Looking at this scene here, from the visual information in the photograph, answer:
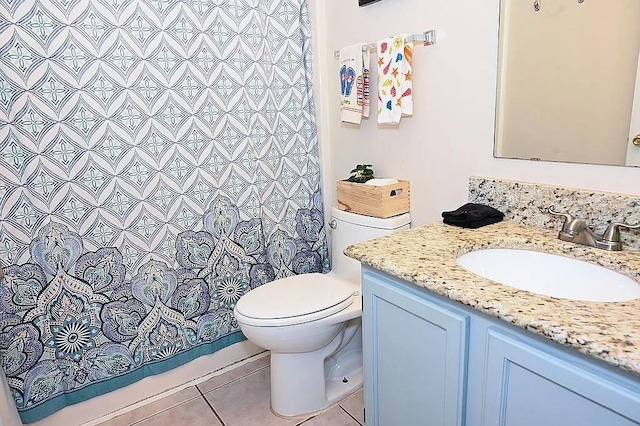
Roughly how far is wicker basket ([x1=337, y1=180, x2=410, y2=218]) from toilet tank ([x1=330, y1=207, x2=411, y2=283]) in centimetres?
2

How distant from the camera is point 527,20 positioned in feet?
4.28

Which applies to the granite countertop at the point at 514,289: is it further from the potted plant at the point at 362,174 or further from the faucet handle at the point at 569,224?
the potted plant at the point at 362,174

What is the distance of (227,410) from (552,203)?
4.87 ft

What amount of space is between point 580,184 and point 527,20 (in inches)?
20.6

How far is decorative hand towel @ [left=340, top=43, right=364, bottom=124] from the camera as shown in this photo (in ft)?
5.85

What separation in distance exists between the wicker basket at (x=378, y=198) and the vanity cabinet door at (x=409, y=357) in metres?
0.51

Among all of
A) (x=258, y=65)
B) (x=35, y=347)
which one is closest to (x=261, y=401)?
(x=35, y=347)

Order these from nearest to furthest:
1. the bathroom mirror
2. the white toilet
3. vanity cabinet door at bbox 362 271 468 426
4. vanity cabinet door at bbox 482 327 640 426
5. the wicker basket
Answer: vanity cabinet door at bbox 482 327 640 426
vanity cabinet door at bbox 362 271 468 426
the bathroom mirror
the white toilet
the wicker basket

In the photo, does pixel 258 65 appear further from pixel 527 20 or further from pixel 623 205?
pixel 623 205

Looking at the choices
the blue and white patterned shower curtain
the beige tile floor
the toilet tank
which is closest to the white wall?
the toilet tank

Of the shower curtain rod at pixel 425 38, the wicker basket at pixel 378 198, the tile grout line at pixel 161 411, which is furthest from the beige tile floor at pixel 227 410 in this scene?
the shower curtain rod at pixel 425 38

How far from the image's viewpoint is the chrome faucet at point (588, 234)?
3.66 ft

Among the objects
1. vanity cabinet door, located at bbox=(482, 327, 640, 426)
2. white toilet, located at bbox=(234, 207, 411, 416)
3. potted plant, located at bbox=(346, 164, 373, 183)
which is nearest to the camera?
vanity cabinet door, located at bbox=(482, 327, 640, 426)

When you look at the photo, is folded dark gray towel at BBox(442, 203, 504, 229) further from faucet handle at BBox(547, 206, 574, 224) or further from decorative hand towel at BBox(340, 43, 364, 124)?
decorative hand towel at BBox(340, 43, 364, 124)
